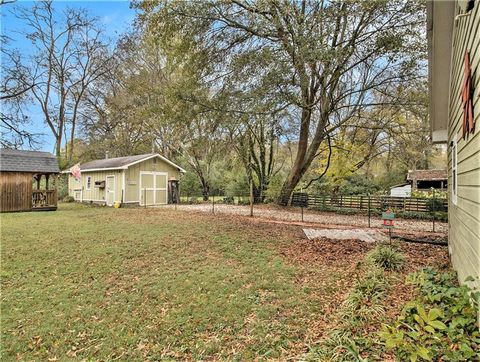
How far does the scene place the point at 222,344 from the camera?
3.00m

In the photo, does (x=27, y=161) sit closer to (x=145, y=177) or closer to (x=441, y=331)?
(x=145, y=177)

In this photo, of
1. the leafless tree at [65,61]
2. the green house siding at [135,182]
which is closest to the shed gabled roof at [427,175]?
the green house siding at [135,182]

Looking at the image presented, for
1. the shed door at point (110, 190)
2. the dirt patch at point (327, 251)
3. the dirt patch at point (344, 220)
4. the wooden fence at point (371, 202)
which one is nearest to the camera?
the dirt patch at point (327, 251)

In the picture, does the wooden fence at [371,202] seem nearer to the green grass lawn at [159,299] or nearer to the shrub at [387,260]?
the shrub at [387,260]

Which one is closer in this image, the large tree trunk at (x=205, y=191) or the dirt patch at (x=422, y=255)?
the dirt patch at (x=422, y=255)

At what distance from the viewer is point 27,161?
13602 millimetres

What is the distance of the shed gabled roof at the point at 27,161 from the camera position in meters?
12.8

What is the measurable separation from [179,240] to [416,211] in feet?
38.3

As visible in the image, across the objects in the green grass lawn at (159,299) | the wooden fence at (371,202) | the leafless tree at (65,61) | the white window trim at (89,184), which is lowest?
the green grass lawn at (159,299)

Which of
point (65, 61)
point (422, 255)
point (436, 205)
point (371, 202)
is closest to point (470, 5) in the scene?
point (422, 255)

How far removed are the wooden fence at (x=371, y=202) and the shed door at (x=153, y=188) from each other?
8.44 m

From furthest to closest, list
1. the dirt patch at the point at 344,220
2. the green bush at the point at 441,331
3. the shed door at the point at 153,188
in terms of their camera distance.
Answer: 1. the shed door at the point at 153,188
2. the dirt patch at the point at 344,220
3. the green bush at the point at 441,331

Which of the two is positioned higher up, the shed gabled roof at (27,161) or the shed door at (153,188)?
the shed gabled roof at (27,161)

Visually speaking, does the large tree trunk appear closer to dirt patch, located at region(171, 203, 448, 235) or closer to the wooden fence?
dirt patch, located at region(171, 203, 448, 235)
